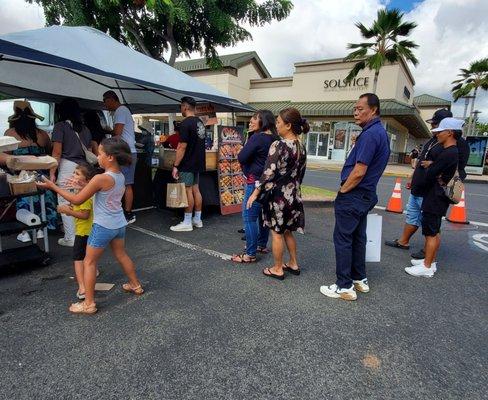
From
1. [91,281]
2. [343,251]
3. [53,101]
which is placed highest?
[53,101]

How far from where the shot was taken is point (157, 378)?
6.53 ft

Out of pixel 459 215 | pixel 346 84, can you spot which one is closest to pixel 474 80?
pixel 346 84

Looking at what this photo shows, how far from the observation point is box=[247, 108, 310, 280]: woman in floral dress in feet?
10.3

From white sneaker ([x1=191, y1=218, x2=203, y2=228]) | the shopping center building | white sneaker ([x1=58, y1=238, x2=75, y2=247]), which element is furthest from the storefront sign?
white sneaker ([x1=58, y1=238, x2=75, y2=247])

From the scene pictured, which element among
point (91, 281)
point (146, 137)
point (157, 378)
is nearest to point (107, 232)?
point (91, 281)

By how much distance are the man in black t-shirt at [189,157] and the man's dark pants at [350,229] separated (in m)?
2.56

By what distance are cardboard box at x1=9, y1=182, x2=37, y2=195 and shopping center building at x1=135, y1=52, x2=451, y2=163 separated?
1809 centimetres

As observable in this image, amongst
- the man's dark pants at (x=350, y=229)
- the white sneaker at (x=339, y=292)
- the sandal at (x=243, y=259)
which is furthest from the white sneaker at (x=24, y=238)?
the man's dark pants at (x=350, y=229)

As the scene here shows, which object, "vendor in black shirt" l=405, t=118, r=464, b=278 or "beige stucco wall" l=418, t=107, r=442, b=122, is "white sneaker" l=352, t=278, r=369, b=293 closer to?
"vendor in black shirt" l=405, t=118, r=464, b=278

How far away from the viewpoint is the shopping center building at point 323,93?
21016 mm

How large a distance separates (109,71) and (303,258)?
3210 mm

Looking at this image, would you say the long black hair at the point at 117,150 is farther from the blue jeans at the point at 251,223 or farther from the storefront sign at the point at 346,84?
the storefront sign at the point at 346,84

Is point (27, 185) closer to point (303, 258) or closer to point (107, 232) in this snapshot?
point (107, 232)

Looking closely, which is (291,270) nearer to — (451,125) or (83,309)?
(83,309)
